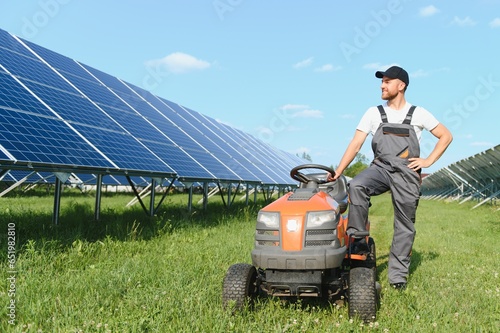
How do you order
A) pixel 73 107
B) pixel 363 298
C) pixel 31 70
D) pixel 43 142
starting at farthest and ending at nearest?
1. pixel 31 70
2. pixel 73 107
3. pixel 43 142
4. pixel 363 298

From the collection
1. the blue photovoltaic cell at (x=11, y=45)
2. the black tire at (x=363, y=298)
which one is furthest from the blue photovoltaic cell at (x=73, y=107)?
the black tire at (x=363, y=298)

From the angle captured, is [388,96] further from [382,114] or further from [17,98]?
[17,98]

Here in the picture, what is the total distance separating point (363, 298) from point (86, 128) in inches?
235

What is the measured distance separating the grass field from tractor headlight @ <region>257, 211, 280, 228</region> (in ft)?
2.22

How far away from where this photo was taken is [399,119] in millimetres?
4445

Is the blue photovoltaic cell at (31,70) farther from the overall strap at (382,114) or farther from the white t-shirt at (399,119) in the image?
the overall strap at (382,114)

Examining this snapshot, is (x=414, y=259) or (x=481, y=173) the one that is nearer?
(x=414, y=259)

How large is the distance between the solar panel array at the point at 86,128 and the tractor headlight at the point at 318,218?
3.50 metres

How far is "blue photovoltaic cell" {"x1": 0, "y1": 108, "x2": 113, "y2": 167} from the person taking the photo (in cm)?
556

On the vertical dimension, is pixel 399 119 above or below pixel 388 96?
below

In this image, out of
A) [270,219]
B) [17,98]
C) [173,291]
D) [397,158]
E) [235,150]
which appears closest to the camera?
[270,219]

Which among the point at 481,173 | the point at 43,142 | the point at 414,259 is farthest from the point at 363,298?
the point at 481,173

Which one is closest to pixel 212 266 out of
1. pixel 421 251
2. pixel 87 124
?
pixel 421 251

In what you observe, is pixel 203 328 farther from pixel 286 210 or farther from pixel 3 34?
pixel 3 34
